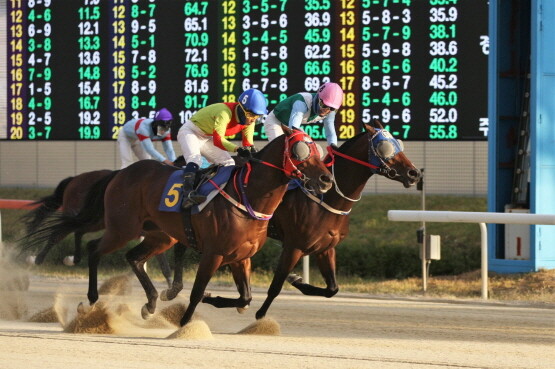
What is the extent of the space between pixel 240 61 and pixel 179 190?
414 cm

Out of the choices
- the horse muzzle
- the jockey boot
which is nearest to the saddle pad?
the jockey boot

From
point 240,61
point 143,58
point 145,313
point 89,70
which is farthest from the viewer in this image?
point 89,70

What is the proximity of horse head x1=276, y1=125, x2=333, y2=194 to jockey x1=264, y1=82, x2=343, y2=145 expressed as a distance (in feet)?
3.23

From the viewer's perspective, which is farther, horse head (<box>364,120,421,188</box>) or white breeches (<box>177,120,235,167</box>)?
white breeches (<box>177,120,235,167</box>)

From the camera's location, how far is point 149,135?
32.3 ft

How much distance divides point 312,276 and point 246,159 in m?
5.24

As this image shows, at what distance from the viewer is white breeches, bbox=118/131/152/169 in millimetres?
10203

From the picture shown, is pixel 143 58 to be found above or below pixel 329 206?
above

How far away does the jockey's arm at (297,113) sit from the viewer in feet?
23.9

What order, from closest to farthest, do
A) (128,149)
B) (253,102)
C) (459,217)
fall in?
(253,102)
(459,217)
(128,149)

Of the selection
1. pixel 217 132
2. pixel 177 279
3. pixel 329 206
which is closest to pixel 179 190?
pixel 217 132

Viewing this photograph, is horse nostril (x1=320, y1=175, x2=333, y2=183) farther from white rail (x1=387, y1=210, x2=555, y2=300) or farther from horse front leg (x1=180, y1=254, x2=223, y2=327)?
white rail (x1=387, y1=210, x2=555, y2=300)

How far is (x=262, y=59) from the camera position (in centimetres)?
1070

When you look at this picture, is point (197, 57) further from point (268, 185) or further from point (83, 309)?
point (268, 185)
